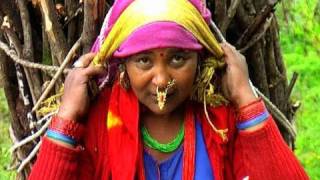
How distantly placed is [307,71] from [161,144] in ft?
8.29

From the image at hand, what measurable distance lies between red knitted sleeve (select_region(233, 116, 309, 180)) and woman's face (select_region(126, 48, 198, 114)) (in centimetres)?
21

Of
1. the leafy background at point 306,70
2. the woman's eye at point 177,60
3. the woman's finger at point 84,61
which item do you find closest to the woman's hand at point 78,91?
the woman's finger at point 84,61

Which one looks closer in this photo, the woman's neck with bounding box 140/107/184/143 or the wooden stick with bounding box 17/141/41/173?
the woman's neck with bounding box 140/107/184/143

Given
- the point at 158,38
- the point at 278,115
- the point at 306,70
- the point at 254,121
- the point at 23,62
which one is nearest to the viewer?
the point at 158,38

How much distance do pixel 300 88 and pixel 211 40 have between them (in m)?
2.97

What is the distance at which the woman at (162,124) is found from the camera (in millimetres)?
1738

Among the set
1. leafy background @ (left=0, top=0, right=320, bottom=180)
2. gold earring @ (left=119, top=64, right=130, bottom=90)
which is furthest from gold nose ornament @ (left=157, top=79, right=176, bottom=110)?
leafy background @ (left=0, top=0, right=320, bottom=180)

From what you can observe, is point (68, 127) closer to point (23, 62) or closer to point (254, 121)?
point (23, 62)

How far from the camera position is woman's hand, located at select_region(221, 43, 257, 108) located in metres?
1.82

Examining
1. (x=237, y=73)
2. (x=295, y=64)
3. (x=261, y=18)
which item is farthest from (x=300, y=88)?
(x=237, y=73)

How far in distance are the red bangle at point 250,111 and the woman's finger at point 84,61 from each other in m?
0.41

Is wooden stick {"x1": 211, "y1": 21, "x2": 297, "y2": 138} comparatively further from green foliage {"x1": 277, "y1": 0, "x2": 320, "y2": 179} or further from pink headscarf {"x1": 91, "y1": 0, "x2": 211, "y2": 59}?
green foliage {"x1": 277, "y1": 0, "x2": 320, "y2": 179}

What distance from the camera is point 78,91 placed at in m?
1.85

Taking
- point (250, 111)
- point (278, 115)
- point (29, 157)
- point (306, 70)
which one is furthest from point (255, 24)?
point (306, 70)
